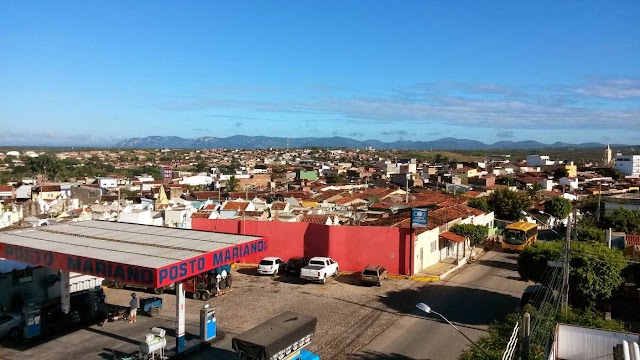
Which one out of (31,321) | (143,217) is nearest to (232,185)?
(143,217)

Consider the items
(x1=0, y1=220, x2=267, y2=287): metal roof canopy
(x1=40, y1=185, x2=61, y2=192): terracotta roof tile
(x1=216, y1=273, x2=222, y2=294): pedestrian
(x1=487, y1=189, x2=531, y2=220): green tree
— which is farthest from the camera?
(x1=40, y1=185, x2=61, y2=192): terracotta roof tile

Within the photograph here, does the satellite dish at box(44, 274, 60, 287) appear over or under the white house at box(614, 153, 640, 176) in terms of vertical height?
under

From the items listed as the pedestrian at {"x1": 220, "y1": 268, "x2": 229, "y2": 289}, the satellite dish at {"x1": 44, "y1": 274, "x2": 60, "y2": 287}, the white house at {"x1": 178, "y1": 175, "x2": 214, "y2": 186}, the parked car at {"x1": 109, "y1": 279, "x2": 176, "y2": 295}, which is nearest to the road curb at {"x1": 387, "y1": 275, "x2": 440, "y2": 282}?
the pedestrian at {"x1": 220, "y1": 268, "x2": 229, "y2": 289}

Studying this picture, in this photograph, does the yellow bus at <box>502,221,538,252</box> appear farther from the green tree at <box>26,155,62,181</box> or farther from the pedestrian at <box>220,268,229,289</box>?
the green tree at <box>26,155,62,181</box>

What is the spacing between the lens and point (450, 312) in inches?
857

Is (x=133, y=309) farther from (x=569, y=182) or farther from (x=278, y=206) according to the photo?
(x=569, y=182)

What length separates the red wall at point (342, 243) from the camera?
27922 mm

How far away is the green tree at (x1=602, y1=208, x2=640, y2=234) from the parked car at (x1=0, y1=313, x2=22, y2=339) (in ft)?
126

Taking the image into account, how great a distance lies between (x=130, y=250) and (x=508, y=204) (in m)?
39.6

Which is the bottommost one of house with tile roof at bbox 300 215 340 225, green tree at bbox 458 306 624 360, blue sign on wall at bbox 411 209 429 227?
house with tile roof at bbox 300 215 340 225

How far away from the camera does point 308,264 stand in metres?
27.2

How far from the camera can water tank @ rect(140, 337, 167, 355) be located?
15.4 metres

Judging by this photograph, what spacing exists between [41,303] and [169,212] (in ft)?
51.6

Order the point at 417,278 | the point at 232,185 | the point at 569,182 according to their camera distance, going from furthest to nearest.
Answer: the point at 569,182, the point at 232,185, the point at 417,278
